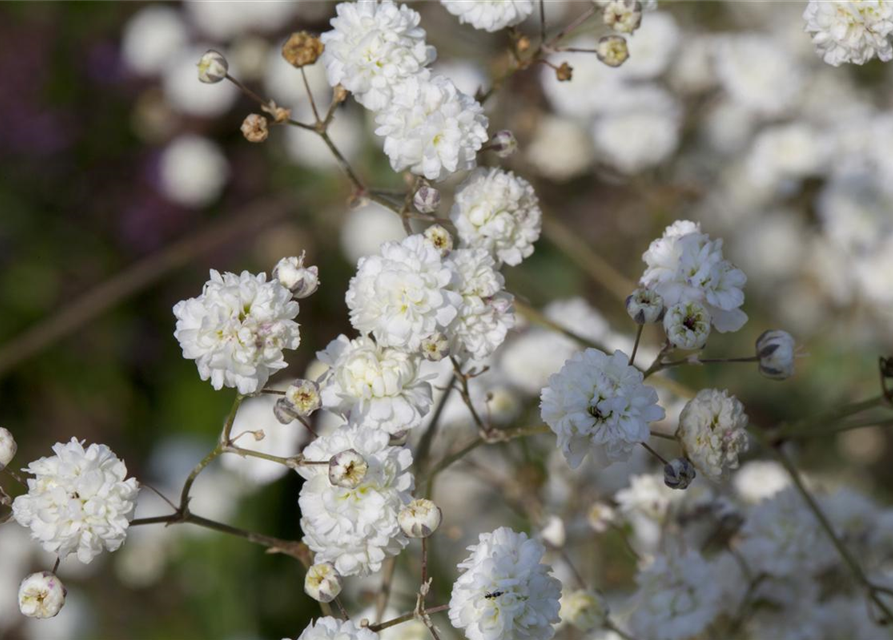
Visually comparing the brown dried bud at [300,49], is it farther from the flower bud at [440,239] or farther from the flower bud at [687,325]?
the flower bud at [687,325]

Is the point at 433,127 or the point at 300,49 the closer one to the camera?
the point at 433,127

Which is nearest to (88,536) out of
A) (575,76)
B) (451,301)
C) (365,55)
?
(451,301)

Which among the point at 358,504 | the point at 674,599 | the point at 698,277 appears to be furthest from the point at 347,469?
the point at 674,599

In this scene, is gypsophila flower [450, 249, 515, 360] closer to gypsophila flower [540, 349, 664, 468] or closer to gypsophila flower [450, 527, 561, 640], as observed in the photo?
gypsophila flower [540, 349, 664, 468]

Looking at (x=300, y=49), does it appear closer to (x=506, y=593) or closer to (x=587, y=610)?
(x=506, y=593)

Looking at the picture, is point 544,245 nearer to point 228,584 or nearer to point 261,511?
point 261,511
